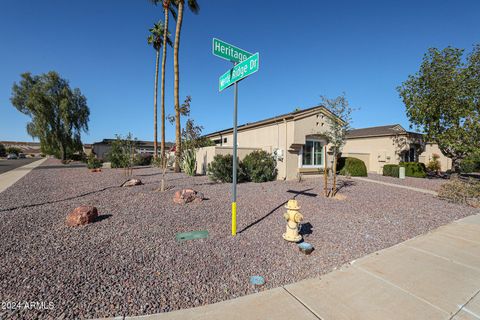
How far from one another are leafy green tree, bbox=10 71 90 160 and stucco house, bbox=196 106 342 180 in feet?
90.6

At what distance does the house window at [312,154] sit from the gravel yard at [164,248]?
6.14m

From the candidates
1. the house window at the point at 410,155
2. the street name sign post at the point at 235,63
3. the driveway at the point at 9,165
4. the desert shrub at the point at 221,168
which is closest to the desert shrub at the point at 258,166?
the desert shrub at the point at 221,168

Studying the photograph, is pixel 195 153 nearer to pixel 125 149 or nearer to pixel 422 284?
pixel 125 149

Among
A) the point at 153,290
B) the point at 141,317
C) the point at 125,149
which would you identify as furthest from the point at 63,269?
the point at 125,149

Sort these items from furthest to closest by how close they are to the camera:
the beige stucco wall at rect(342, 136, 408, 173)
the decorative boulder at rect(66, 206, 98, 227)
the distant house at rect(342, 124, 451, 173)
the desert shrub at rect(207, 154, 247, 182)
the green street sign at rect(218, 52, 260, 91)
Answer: the beige stucco wall at rect(342, 136, 408, 173)
the distant house at rect(342, 124, 451, 173)
the desert shrub at rect(207, 154, 247, 182)
the decorative boulder at rect(66, 206, 98, 227)
the green street sign at rect(218, 52, 260, 91)

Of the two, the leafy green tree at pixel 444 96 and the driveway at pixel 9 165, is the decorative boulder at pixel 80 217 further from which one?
the driveway at pixel 9 165

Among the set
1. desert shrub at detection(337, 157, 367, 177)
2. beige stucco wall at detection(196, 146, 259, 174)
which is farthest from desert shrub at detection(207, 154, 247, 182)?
desert shrub at detection(337, 157, 367, 177)

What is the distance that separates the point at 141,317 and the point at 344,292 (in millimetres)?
2458

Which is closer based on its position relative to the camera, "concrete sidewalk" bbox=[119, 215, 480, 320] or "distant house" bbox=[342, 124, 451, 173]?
"concrete sidewalk" bbox=[119, 215, 480, 320]

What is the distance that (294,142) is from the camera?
37.8 feet

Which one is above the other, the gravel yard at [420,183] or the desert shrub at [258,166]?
the desert shrub at [258,166]

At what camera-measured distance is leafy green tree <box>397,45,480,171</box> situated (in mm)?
12344

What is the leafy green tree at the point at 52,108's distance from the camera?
89.1ft

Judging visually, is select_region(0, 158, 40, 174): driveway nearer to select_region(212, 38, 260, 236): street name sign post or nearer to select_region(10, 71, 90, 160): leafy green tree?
select_region(10, 71, 90, 160): leafy green tree
